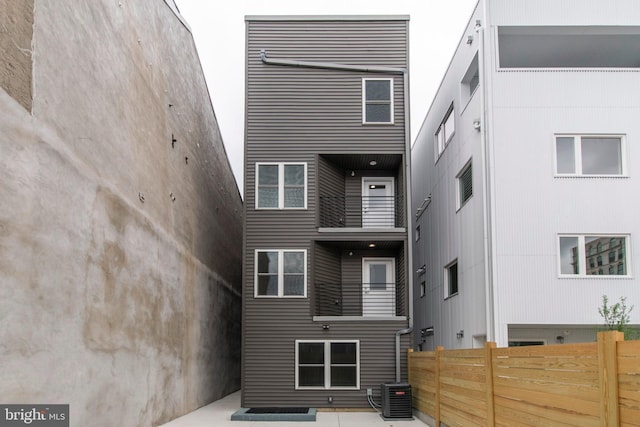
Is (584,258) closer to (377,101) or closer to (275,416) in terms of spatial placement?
(377,101)

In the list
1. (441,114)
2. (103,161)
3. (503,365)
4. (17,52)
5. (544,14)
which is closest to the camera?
(17,52)

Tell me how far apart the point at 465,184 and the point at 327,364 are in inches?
220

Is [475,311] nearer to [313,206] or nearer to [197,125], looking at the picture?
[313,206]

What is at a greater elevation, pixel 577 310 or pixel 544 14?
pixel 544 14

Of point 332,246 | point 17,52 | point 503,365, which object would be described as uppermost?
point 17,52

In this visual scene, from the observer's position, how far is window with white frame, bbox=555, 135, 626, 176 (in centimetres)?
1380

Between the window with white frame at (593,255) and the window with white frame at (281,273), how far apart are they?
6.00m

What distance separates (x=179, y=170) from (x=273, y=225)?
2.80 metres

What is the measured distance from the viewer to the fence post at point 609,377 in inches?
184

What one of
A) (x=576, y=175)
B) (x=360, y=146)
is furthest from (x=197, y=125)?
(x=576, y=175)

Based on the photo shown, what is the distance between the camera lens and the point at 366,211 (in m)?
17.4

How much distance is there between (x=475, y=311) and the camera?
47.1 feet


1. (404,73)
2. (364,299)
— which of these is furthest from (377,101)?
(364,299)

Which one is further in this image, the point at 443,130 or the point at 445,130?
the point at 443,130
